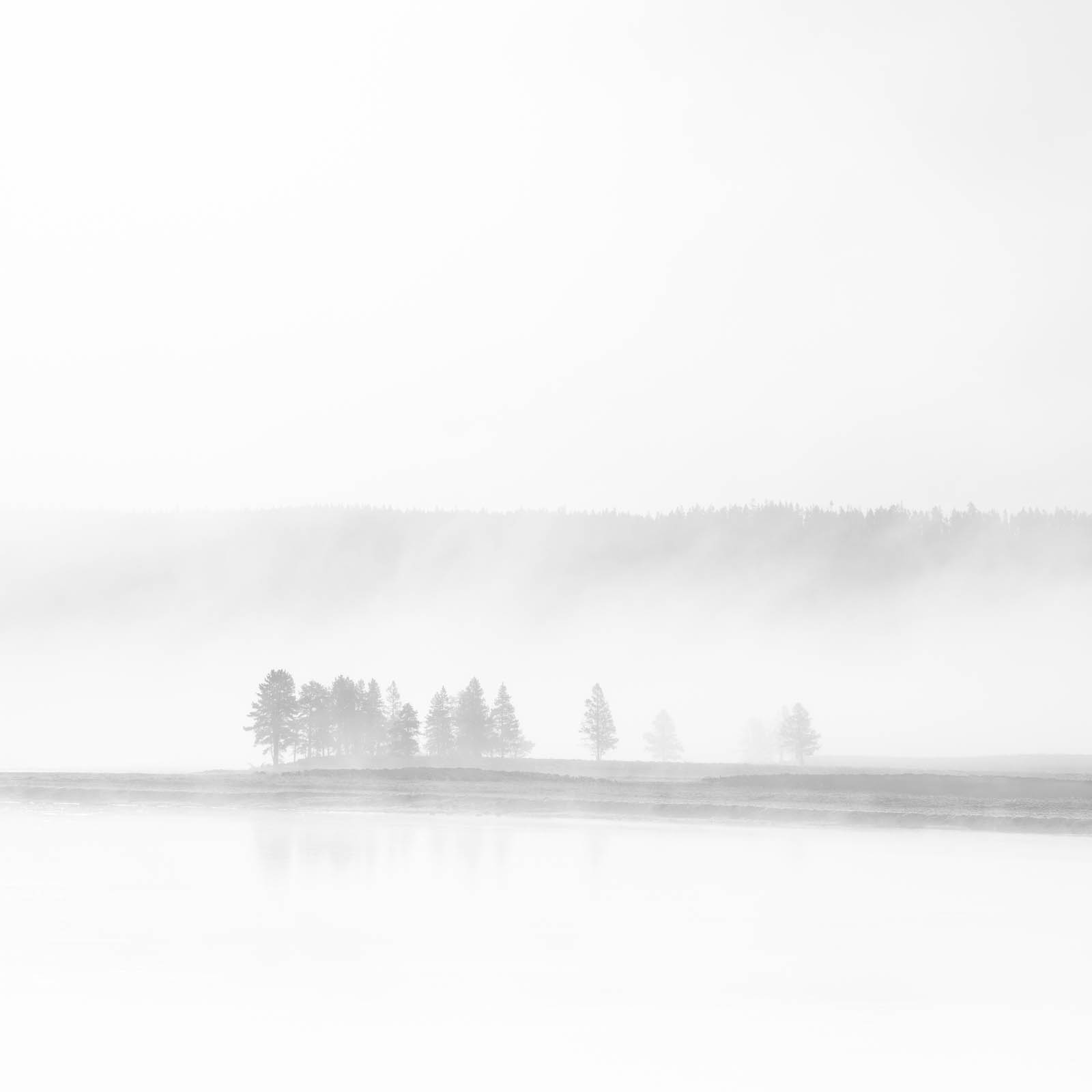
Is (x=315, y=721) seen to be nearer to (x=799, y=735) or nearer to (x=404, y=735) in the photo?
(x=404, y=735)

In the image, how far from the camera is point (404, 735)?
91.1 meters

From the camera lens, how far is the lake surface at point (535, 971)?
15.2 m

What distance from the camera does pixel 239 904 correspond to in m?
26.1

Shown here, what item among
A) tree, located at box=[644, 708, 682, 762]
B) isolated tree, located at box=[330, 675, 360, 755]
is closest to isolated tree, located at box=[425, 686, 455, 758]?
isolated tree, located at box=[330, 675, 360, 755]

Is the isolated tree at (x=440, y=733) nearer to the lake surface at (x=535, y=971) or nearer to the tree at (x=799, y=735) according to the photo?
the tree at (x=799, y=735)

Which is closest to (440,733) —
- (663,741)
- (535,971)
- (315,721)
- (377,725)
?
(377,725)

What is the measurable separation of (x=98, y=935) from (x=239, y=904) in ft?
14.3

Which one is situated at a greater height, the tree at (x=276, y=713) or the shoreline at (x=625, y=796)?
the tree at (x=276, y=713)

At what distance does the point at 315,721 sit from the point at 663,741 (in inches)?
1224

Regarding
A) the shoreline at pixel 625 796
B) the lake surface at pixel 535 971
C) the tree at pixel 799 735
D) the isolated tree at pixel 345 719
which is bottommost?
the lake surface at pixel 535 971

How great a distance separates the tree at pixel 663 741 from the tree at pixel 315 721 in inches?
1109

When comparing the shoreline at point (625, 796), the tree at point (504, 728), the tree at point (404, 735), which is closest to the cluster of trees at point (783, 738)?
the tree at point (504, 728)

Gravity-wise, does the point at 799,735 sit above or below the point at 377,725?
below

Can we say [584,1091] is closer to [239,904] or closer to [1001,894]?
[239,904]
